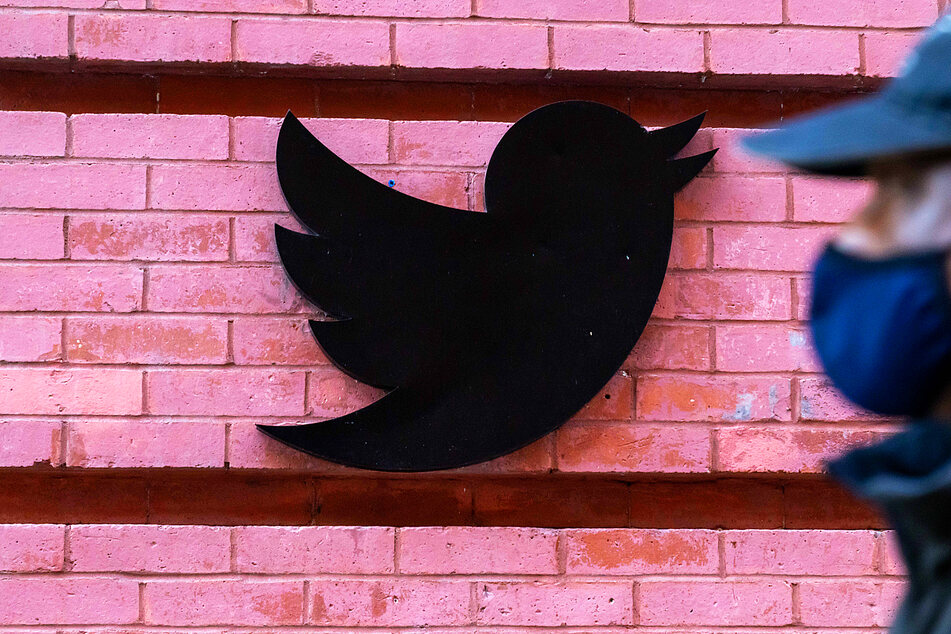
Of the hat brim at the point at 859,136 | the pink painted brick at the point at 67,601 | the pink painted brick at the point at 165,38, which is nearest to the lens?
the hat brim at the point at 859,136

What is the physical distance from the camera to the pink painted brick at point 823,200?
2264 mm

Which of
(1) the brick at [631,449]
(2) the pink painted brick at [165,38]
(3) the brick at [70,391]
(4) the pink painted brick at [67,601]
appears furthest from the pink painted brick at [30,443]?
(1) the brick at [631,449]

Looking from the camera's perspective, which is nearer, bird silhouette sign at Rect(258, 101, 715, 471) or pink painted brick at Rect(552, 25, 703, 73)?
bird silhouette sign at Rect(258, 101, 715, 471)

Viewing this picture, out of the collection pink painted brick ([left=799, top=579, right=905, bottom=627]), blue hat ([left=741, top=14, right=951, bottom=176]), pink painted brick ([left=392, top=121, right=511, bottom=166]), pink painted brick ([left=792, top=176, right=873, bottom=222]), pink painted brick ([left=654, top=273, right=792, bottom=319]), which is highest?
pink painted brick ([left=392, top=121, right=511, bottom=166])

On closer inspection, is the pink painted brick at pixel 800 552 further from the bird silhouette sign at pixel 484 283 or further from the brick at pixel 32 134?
the brick at pixel 32 134

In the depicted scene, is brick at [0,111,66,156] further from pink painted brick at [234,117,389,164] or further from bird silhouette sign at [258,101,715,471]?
bird silhouette sign at [258,101,715,471]

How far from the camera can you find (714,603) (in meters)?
2.18

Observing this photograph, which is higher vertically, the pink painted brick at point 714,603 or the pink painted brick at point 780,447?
the pink painted brick at point 780,447

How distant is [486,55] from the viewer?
224cm

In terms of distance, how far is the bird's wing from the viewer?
212cm

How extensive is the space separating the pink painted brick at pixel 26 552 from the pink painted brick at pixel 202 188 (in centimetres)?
78

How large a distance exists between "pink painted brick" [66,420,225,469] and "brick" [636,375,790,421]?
0.98 m

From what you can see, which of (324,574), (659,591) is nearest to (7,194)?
(324,574)

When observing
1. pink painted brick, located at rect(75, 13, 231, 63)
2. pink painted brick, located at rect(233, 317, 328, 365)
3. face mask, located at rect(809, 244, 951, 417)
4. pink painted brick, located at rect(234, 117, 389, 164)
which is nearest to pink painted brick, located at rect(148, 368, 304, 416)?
pink painted brick, located at rect(233, 317, 328, 365)
